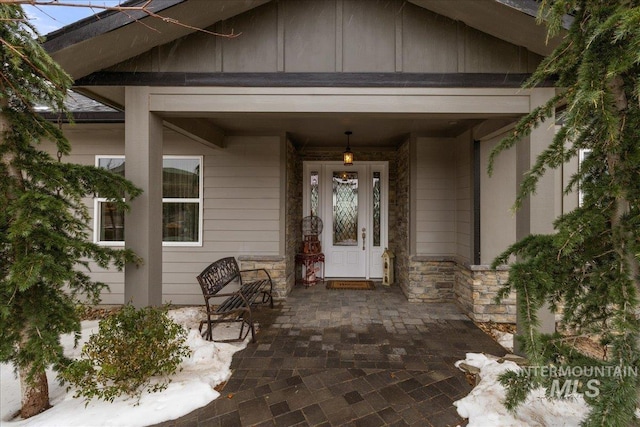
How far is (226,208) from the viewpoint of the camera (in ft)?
15.8

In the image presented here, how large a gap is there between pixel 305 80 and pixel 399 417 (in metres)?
2.90

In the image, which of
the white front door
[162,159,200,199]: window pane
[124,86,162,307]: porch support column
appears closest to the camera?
[124,86,162,307]: porch support column

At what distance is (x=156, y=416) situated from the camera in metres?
2.03

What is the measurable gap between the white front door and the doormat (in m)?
0.22

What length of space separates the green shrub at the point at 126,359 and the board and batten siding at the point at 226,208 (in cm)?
237

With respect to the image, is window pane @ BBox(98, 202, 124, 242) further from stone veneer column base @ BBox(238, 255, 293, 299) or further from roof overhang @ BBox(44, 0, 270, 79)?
roof overhang @ BBox(44, 0, 270, 79)

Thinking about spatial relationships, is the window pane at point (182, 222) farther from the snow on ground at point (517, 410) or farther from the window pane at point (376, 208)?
the snow on ground at point (517, 410)

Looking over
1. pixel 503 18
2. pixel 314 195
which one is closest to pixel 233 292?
pixel 314 195

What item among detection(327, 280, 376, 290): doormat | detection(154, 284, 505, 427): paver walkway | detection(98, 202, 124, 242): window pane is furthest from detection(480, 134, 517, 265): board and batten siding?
detection(98, 202, 124, 242): window pane

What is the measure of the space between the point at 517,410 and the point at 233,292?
3456 millimetres

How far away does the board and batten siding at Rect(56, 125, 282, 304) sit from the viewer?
474cm

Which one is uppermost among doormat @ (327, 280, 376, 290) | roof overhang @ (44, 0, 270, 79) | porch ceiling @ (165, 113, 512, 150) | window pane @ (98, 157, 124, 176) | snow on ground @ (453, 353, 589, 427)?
roof overhang @ (44, 0, 270, 79)

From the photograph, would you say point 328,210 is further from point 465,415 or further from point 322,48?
point 465,415

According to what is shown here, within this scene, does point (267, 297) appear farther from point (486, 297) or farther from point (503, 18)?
point (503, 18)
